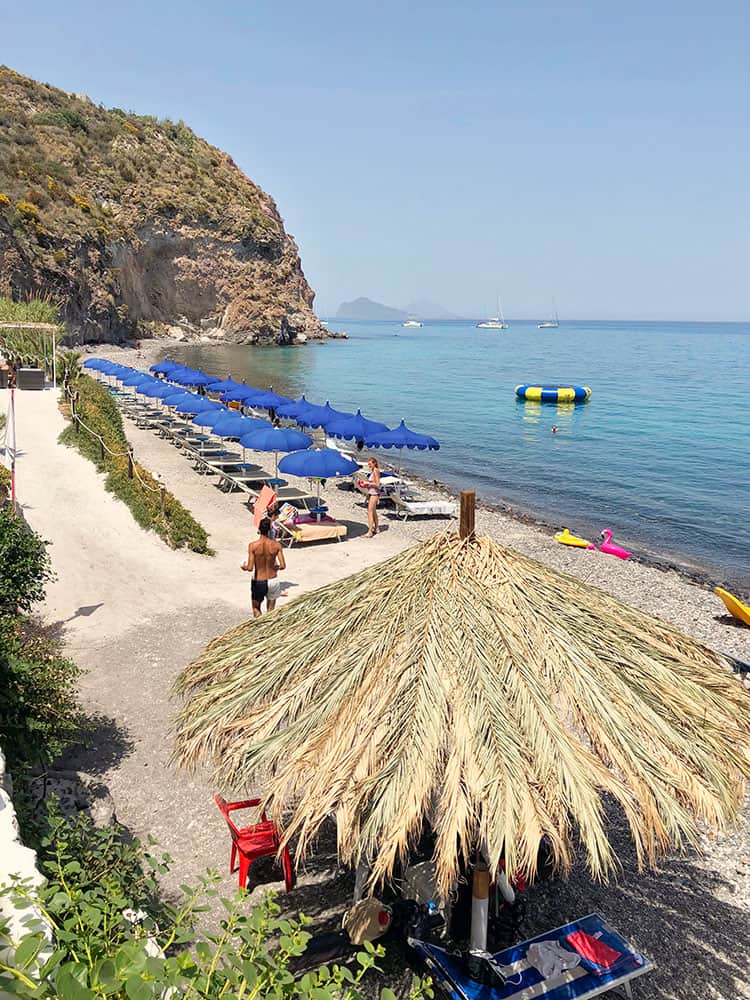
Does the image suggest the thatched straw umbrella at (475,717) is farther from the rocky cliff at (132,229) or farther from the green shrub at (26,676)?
the rocky cliff at (132,229)

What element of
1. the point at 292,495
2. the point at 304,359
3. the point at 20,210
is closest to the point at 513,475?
the point at 292,495

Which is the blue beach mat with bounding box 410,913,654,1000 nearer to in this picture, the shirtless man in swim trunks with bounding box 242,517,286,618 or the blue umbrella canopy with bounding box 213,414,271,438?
the shirtless man in swim trunks with bounding box 242,517,286,618

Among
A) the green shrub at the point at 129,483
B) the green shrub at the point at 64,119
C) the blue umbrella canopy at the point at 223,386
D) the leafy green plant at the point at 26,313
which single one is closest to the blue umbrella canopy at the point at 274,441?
the green shrub at the point at 129,483

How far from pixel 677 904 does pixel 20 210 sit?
205 ft

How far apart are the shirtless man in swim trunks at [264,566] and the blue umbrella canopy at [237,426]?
30.5 ft

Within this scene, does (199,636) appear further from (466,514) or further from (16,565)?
(466,514)

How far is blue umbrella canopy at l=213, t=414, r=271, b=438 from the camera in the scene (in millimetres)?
19172

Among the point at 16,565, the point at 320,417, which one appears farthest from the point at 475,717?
the point at 320,417

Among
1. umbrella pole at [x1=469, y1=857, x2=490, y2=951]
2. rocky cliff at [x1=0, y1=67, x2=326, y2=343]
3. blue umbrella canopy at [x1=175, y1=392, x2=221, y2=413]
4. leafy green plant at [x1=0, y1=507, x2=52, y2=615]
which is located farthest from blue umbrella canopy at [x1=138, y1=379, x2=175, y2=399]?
rocky cliff at [x1=0, y1=67, x2=326, y2=343]

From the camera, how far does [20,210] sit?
55.3 metres

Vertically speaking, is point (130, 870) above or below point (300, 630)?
below

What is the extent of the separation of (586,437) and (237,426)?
25.0 m

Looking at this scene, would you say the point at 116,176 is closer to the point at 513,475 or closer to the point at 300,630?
the point at 513,475

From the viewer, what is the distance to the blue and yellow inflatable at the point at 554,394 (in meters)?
53.7
